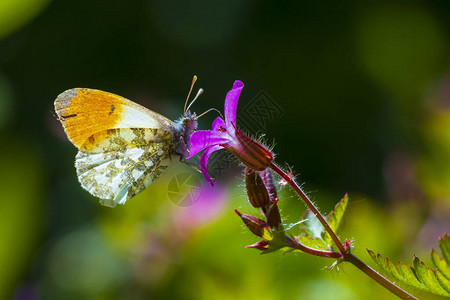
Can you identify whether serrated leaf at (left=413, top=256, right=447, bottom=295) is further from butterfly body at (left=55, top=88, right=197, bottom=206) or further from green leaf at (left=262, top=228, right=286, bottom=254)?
butterfly body at (left=55, top=88, right=197, bottom=206)

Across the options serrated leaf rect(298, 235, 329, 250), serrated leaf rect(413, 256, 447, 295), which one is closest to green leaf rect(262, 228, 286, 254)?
serrated leaf rect(298, 235, 329, 250)

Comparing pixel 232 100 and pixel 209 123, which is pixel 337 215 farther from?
pixel 209 123

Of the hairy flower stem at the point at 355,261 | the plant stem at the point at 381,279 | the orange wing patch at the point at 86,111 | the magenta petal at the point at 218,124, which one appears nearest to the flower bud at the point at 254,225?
the hairy flower stem at the point at 355,261

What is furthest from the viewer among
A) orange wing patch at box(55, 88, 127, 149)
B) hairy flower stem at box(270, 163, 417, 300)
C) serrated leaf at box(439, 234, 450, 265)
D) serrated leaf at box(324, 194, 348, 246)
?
orange wing patch at box(55, 88, 127, 149)

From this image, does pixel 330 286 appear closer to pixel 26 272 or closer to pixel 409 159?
pixel 409 159

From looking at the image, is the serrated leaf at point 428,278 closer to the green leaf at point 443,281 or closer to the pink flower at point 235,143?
the green leaf at point 443,281

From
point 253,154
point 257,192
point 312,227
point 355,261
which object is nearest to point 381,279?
point 355,261
